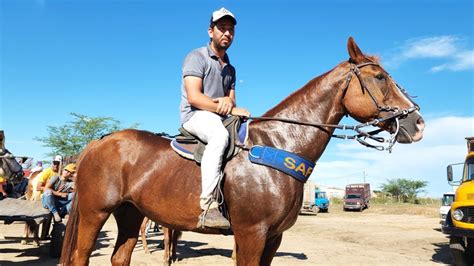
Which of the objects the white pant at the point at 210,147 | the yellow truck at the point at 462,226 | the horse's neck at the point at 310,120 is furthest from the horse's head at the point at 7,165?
the yellow truck at the point at 462,226

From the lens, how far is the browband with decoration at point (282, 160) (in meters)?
3.64

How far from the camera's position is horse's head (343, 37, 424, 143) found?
3654mm

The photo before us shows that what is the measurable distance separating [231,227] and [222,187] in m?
0.40

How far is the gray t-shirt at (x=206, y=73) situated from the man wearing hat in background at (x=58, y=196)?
6.59 m

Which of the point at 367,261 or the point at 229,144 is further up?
the point at 229,144

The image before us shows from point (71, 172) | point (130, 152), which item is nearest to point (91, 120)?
point (71, 172)

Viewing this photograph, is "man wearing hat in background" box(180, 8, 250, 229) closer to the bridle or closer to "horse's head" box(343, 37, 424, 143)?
the bridle

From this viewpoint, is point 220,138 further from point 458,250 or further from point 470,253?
→ point 470,253

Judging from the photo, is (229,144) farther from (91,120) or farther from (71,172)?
(91,120)

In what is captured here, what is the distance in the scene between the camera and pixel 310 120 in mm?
3914

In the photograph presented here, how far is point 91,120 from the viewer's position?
46.2 metres

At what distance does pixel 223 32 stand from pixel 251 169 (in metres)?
1.48

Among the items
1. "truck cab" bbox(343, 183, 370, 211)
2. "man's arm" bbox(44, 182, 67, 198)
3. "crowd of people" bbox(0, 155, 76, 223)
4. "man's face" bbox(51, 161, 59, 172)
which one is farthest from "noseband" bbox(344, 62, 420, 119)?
"truck cab" bbox(343, 183, 370, 211)

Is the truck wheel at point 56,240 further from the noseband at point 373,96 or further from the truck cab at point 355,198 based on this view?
the truck cab at point 355,198
